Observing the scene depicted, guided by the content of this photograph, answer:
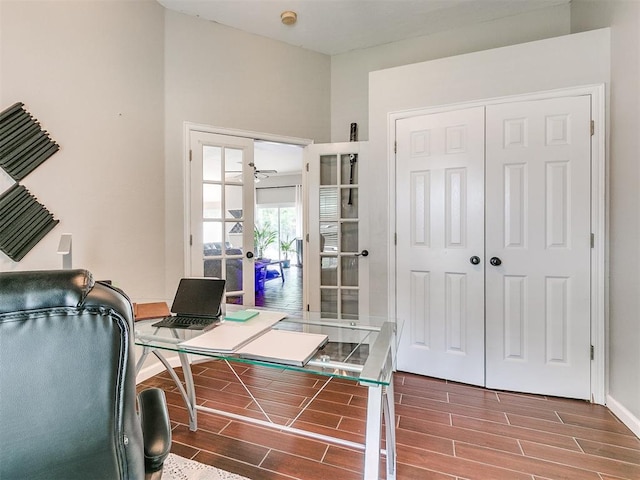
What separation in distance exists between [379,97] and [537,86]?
3.71 feet

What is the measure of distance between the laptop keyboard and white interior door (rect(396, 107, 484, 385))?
1691mm

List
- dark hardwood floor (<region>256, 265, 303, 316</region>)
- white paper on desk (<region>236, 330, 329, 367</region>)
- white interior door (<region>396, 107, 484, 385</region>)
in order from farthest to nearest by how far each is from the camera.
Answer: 1. dark hardwood floor (<region>256, 265, 303, 316</region>)
2. white interior door (<region>396, 107, 484, 385</region>)
3. white paper on desk (<region>236, 330, 329, 367</region>)

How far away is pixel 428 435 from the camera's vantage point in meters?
1.83

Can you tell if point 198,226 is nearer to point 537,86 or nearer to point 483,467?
point 483,467

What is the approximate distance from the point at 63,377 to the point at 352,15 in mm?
3304

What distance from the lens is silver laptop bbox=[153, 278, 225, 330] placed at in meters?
1.48

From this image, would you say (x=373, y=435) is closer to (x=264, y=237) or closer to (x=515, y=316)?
(x=515, y=316)

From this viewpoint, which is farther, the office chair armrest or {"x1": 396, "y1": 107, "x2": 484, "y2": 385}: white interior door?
{"x1": 396, "y1": 107, "x2": 484, "y2": 385}: white interior door

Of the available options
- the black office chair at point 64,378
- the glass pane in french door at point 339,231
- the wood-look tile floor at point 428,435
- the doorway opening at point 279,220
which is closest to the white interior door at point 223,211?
the glass pane in french door at point 339,231

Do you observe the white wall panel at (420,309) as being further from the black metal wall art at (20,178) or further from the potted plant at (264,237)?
the potted plant at (264,237)

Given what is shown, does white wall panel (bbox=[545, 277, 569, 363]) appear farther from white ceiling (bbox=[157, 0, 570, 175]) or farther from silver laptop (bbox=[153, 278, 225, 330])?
white ceiling (bbox=[157, 0, 570, 175])

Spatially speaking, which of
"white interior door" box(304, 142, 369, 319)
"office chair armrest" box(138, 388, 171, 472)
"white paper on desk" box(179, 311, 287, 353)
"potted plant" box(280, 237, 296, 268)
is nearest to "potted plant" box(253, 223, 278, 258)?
"potted plant" box(280, 237, 296, 268)

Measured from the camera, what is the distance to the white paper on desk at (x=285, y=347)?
1069mm

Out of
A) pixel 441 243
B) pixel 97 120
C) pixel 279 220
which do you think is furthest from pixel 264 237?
pixel 441 243
